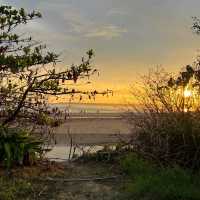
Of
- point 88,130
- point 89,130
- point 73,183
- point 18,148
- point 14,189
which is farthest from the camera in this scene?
point 89,130

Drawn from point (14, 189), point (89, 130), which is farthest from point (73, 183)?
point (89, 130)

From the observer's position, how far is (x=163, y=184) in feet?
33.8

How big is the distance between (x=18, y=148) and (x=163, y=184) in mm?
2830

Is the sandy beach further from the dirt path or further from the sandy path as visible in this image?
the dirt path

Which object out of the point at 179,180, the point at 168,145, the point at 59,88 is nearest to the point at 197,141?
the point at 168,145

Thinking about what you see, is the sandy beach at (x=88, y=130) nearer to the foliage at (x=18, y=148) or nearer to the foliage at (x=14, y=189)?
the foliage at (x=18, y=148)

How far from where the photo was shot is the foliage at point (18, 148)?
11.6 meters

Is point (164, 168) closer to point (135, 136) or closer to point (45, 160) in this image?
point (135, 136)

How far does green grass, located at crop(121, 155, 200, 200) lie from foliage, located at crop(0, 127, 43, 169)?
1911mm

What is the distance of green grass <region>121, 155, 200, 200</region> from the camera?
32.4 feet

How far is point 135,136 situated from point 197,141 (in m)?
1.63

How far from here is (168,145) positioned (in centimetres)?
1162

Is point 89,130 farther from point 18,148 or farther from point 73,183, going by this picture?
point 73,183

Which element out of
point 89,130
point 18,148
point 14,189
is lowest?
point 14,189
